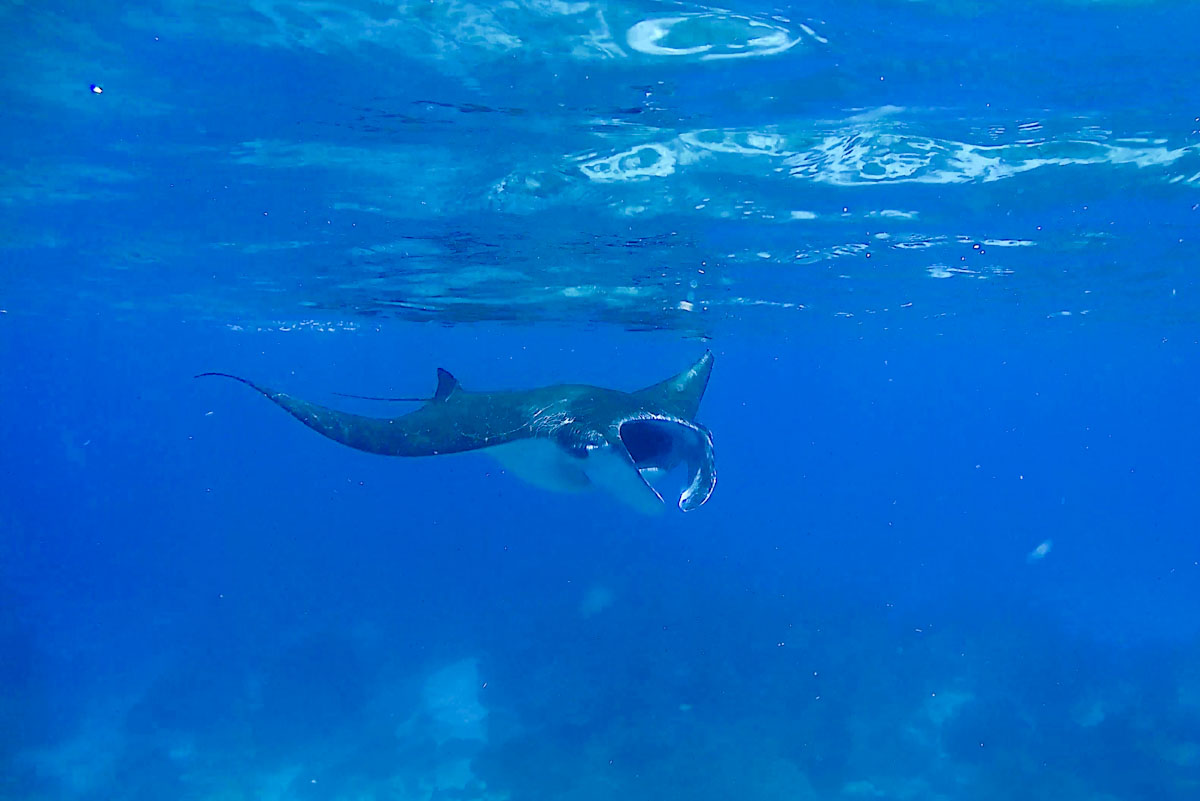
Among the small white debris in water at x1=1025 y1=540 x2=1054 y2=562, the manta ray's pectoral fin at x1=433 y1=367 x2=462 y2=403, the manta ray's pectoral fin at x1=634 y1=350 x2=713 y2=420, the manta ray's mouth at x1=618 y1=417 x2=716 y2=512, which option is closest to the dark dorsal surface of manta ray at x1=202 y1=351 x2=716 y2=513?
the manta ray's mouth at x1=618 y1=417 x2=716 y2=512

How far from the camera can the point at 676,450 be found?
29.3 feet

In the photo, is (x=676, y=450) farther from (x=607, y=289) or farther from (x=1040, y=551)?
(x=1040, y=551)

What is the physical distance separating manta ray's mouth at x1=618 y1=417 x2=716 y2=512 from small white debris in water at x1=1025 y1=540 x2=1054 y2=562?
47.5 meters

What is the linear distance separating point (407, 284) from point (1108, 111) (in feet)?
62.0

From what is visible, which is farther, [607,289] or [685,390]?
[607,289]

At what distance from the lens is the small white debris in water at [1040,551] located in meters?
48.8

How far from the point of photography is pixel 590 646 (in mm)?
22656

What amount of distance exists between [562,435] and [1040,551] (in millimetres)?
57448

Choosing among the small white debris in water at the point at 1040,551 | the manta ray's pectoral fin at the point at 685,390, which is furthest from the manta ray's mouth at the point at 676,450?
the small white debris in water at the point at 1040,551

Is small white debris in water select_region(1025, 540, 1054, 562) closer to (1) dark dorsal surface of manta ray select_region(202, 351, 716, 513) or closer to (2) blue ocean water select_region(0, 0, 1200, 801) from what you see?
(2) blue ocean water select_region(0, 0, 1200, 801)

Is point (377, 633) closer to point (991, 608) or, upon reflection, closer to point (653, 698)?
point (653, 698)

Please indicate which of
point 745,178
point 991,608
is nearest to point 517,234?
point 745,178

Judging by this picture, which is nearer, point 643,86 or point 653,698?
point 643,86

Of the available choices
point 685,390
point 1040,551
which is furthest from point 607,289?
point 1040,551
